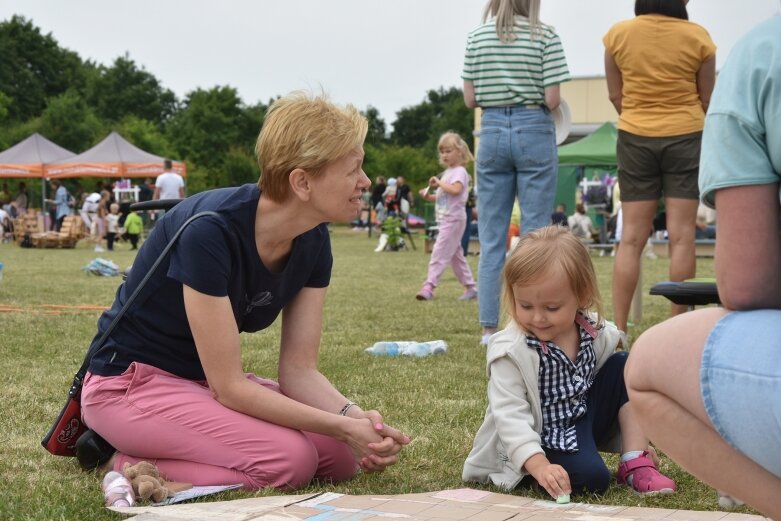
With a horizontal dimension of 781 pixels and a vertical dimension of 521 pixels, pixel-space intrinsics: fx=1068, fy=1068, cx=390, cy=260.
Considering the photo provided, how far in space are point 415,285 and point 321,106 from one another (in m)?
8.37

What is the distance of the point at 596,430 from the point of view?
3225 millimetres

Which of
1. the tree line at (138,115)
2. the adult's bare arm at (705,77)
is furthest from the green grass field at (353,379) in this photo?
the tree line at (138,115)

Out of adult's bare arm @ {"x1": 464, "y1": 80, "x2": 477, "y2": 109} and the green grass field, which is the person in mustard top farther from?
the green grass field

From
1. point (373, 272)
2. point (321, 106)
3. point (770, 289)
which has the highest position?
point (321, 106)

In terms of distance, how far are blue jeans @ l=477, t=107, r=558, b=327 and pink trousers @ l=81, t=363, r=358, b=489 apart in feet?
9.63

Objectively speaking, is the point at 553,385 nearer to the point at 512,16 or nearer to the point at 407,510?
the point at 407,510

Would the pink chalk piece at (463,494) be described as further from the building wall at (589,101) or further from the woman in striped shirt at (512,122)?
the building wall at (589,101)

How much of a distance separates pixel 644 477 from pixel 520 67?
3282 mm

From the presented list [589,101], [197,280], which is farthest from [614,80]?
[589,101]

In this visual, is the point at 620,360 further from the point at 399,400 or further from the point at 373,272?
the point at 373,272

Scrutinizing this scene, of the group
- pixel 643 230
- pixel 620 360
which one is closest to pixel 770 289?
pixel 620 360

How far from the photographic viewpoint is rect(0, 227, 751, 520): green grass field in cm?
299

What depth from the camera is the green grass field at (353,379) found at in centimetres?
299

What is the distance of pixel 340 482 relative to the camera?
3229mm
